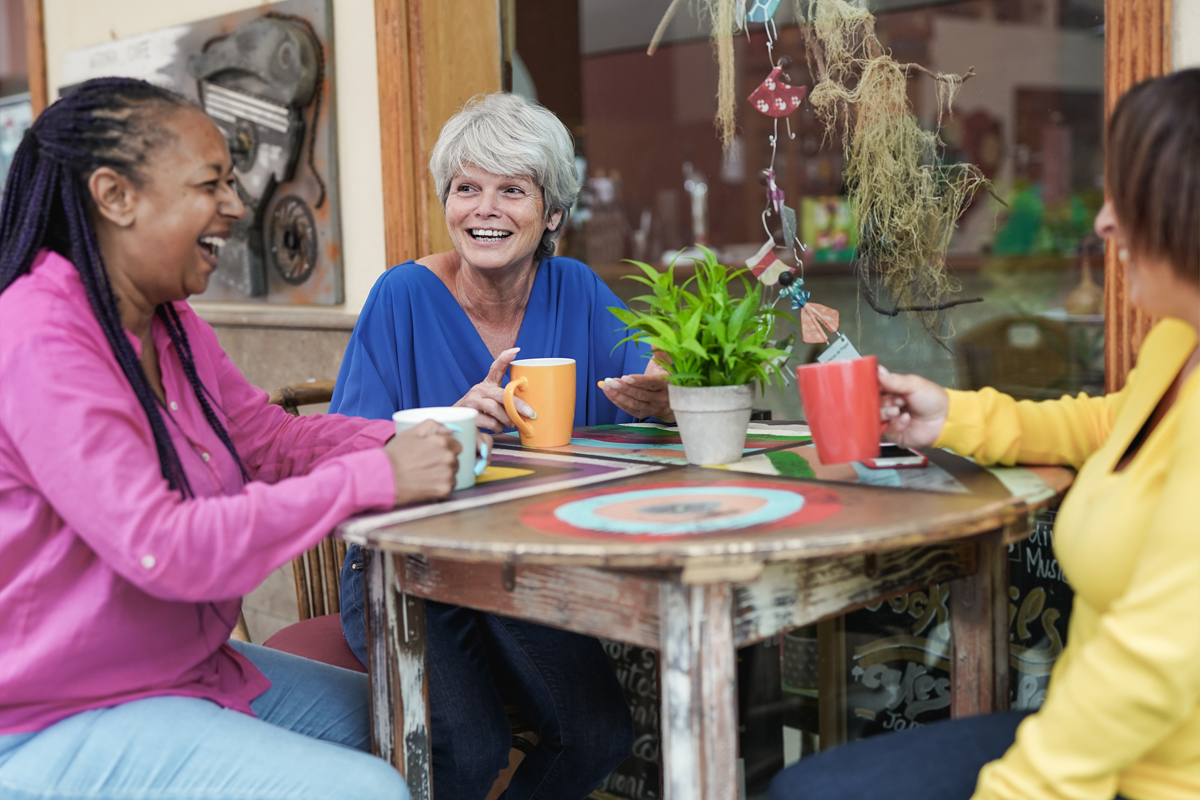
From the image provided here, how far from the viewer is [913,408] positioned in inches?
53.5

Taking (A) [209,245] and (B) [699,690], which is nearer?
(B) [699,690]

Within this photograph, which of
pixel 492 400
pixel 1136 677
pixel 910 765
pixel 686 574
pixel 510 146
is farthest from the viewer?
pixel 510 146

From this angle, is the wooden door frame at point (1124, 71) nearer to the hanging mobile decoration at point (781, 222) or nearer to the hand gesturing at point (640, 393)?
the hanging mobile decoration at point (781, 222)

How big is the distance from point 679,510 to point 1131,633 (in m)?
0.45

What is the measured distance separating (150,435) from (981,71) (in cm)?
185

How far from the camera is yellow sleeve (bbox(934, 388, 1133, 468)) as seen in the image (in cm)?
132

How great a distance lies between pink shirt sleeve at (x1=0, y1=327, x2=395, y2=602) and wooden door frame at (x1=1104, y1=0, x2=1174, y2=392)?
1266 millimetres

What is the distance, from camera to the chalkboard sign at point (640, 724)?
2.58 metres

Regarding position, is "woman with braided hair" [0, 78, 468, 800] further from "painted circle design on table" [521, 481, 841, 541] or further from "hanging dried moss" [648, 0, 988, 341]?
"hanging dried moss" [648, 0, 988, 341]

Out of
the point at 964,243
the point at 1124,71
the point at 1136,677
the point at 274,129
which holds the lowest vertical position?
the point at 1136,677

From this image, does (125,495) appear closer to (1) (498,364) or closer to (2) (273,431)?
(2) (273,431)

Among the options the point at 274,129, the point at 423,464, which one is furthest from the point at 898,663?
the point at 274,129

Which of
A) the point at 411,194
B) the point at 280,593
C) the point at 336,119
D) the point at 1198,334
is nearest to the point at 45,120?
the point at 1198,334

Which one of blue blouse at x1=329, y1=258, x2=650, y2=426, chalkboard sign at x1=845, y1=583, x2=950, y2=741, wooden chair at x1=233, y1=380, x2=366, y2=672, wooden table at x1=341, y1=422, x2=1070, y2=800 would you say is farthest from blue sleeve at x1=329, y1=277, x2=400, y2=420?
chalkboard sign at x1=845, y1=583, x2=950, y2=741
